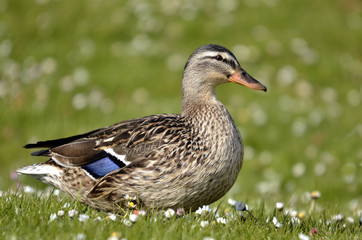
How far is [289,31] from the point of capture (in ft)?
44.0

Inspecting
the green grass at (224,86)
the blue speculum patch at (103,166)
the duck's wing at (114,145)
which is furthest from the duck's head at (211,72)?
the green grass at (224,86)

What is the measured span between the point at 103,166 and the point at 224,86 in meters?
6.97

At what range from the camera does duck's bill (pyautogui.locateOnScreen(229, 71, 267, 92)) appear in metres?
5.60

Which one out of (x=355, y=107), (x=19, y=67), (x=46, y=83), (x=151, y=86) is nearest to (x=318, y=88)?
(x=355, y=107)

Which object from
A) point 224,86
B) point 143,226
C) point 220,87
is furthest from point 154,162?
point 224,86

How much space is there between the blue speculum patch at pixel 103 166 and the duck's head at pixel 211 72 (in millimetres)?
1186

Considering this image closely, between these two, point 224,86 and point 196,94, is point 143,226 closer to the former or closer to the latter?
point 196,94

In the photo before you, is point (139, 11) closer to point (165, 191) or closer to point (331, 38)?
point (331, 38)

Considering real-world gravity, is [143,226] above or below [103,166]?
below

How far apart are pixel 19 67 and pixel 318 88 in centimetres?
691

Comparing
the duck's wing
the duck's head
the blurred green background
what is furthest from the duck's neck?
the blurred green background

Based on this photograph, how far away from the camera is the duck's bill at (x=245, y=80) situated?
5.60 metres

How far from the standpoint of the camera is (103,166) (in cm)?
504

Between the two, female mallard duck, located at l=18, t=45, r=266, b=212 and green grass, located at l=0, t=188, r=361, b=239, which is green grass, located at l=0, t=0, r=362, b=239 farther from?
green grass, located at l=0, t=188, r=361, b=239
